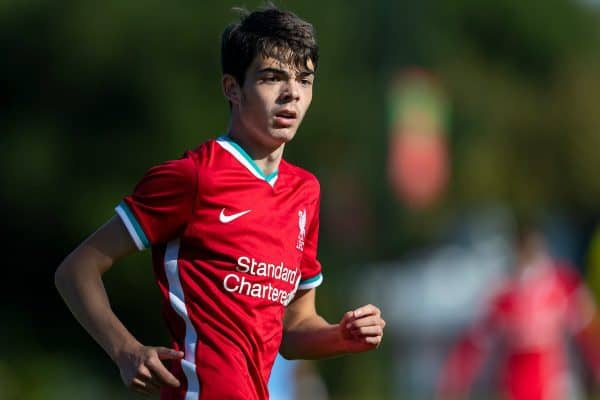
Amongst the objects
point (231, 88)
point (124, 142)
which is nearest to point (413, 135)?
point (124, 142)

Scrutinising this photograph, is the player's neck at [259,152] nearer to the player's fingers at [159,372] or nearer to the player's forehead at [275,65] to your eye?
the player's forehead at [275,65]

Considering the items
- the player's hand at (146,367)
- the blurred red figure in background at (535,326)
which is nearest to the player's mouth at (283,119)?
the player's hand at (146,367)

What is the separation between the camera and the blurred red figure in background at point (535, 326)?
43.7 ft

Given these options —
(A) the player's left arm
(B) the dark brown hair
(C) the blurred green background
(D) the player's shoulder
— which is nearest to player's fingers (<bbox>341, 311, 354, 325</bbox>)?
(A) the player's left arm

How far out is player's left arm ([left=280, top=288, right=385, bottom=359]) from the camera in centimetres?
550

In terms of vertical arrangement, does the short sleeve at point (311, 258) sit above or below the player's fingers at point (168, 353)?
above

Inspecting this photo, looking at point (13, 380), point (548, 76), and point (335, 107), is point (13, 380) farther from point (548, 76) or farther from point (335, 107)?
point (548, 76)

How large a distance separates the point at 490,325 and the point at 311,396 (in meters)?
3.49

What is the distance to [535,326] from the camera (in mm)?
13422

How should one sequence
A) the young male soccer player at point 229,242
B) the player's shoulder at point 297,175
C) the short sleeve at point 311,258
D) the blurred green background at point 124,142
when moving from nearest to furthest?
the young male soccer player at point 229,242 → the player's shoulder at point 297,175 → the short sleeve at point 311,258 → the blurred green background at point 124,142

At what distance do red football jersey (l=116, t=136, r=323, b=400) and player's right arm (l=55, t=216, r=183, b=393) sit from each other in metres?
0.09

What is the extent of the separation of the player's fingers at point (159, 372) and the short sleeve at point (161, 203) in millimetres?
443

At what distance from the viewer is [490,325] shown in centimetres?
1372

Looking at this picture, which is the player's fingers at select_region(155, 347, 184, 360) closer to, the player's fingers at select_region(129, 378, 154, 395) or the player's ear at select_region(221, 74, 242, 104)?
the player's fingers at select_region(129, 378, 154, 395)
